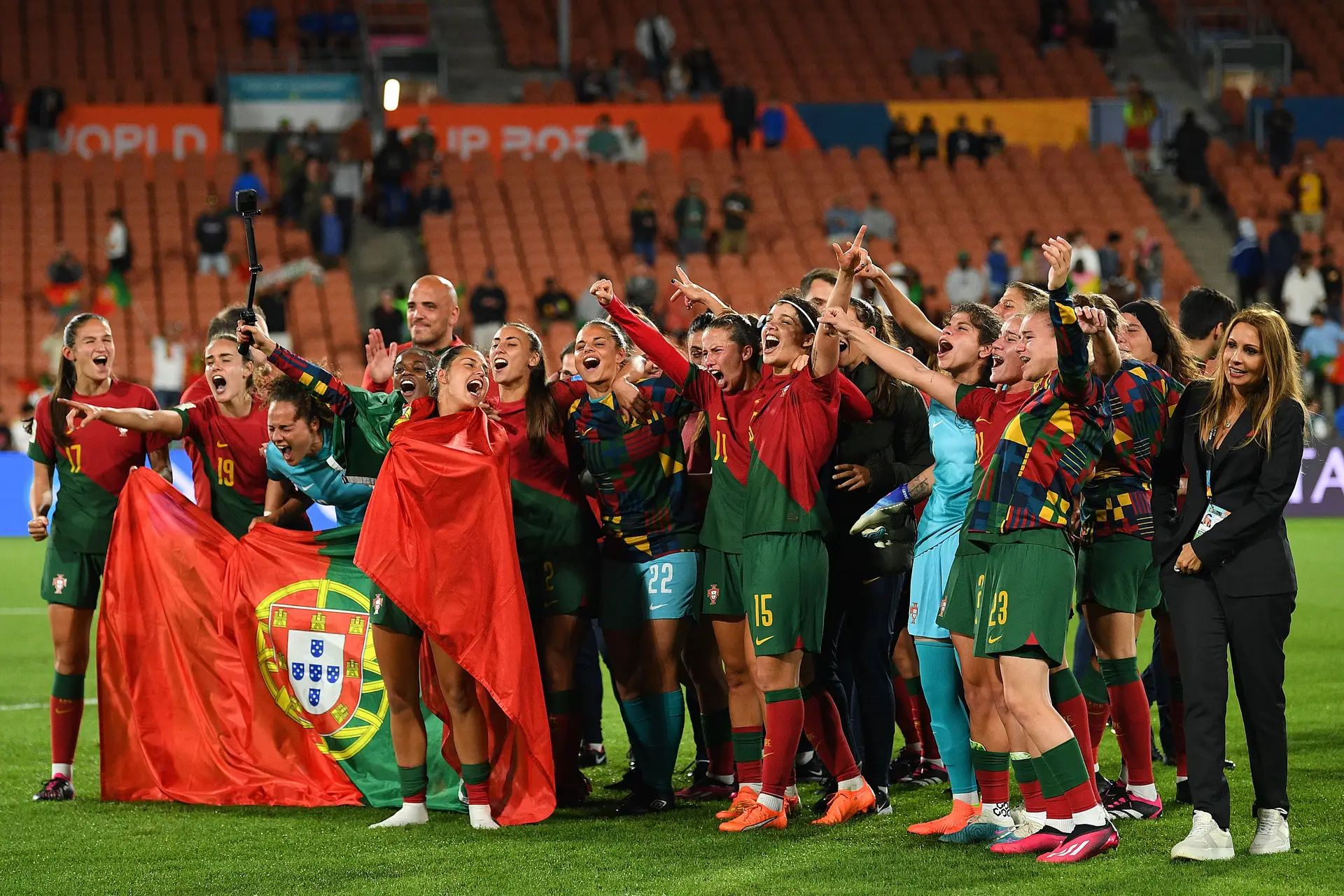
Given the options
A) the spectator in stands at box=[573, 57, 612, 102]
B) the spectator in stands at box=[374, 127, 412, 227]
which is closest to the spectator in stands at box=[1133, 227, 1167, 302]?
the spectator in stands at box=[573, 57, 612, 102]

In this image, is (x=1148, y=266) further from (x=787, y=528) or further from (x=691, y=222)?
(x=787, y=528)

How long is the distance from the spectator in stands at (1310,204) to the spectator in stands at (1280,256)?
2091 mm

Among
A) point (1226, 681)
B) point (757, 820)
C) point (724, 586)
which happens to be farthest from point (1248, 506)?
point (757, 820)

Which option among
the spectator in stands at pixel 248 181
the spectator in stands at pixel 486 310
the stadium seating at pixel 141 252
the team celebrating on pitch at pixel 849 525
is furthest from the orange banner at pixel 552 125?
the team celebrating on pitch at pixel 849 525

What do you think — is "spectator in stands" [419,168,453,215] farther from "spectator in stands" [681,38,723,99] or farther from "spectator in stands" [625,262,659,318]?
"spectator in stands" [681,38,723,99]

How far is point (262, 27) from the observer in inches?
993

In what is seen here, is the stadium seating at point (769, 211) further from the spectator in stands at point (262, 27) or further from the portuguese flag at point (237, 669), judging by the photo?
the portuguese flag at point (237, 669)

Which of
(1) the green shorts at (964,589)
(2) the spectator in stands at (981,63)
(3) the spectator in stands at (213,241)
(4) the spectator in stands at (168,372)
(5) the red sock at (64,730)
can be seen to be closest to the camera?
(1) the green shorts at (964,589)

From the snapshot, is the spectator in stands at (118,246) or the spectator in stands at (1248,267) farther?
the spectator in stands at (1248,267)

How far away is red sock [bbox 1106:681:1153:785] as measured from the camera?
569 cm

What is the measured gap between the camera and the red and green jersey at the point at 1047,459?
5.02 meters

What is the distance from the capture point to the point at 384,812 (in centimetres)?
618

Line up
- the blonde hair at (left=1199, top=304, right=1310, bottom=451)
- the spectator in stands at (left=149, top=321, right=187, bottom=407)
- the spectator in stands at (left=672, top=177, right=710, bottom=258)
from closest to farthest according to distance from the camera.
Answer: the blonde hair at (left=1199, top=304, right=1310, bottom=451), the spectator in stands at (left=149, top=321, right=187, bottom=407), the spectator in stands at (left=672, top=177, right=710, bottom=258)

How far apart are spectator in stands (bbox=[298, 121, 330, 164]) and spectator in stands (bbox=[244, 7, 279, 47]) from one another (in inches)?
112
